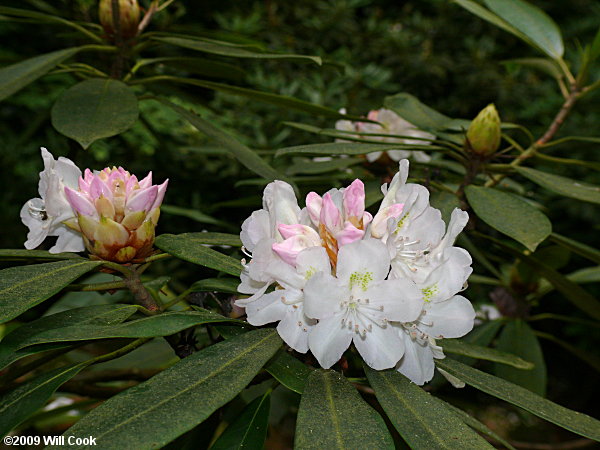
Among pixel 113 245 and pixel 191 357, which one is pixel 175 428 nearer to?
pixel 191 357

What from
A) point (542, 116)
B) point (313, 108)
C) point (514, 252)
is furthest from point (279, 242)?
point (542, 116)

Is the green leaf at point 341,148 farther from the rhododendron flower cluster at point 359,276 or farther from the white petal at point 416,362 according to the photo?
the white petal at point 416,362

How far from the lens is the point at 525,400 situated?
76cm

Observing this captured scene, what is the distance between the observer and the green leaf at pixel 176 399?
0.56 metres

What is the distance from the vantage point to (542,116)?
10.7 feet

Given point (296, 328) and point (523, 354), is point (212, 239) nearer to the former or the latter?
point (296, 328)

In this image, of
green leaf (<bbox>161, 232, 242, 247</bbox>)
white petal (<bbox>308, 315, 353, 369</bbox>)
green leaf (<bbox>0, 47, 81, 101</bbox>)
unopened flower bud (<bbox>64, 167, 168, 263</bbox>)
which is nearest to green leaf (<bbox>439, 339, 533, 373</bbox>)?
white petal (<bbox>308, 315, 353, 369</bbox>)

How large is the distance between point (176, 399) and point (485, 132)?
32.1 inches

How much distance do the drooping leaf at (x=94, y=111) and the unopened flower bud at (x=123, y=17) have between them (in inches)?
8.0

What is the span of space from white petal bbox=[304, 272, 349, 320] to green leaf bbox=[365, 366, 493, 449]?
0.34ft

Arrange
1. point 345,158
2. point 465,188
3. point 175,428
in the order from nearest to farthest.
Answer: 1. point 175,428
2. point 465,188
3. point 345,158

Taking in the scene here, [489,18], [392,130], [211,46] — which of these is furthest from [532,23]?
[211,46]

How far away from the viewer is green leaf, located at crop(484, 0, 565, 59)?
1514 millimetres

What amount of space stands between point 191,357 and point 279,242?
0.17 meters
